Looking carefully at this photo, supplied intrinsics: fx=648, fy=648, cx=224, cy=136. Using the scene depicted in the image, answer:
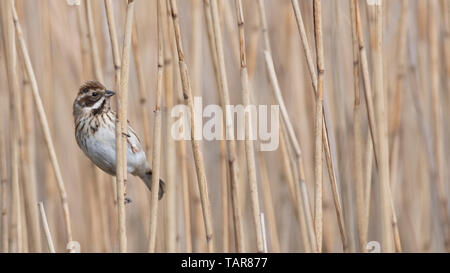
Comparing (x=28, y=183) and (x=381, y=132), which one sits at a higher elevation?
(x=381, y=132)

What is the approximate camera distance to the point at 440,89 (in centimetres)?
277

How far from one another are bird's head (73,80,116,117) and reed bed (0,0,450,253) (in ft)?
0.33

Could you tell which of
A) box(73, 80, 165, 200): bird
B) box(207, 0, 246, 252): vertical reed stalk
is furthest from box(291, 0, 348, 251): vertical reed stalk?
box(73, 80, 165, 200): bird

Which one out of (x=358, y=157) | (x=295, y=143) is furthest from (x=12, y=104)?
(x=358, y=157)

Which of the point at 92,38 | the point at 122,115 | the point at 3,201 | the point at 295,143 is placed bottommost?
the point at 3,201

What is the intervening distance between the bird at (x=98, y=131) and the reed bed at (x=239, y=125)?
0.40 feet

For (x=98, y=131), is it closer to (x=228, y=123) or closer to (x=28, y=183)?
(x=28, y=183)

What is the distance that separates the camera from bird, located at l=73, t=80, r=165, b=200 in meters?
2.50

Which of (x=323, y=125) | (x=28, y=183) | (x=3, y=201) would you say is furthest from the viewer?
(x=28, y=183)

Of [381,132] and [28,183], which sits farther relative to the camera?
[28,183]

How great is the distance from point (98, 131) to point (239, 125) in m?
0.67

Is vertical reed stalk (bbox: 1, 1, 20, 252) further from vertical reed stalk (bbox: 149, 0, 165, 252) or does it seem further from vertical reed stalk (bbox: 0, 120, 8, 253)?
vertical reed stalk (bbox: 149, 0, 165, 252)

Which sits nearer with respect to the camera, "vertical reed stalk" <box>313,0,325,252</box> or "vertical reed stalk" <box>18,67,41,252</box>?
"vertical reed stalk" <box>313,0,325,252</box>

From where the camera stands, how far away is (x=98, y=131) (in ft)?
8.59
